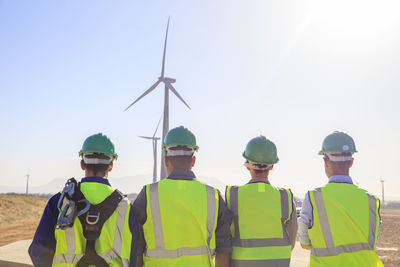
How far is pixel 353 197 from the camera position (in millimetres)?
3820

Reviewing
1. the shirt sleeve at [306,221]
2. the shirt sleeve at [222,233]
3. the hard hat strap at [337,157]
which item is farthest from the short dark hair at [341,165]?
the shirt sleeve at [222,233]

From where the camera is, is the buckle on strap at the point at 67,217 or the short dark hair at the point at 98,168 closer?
the buckle on strap at the point at 67,217

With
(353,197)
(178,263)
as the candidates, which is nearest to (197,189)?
(178,263)

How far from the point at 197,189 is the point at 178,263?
0.73m

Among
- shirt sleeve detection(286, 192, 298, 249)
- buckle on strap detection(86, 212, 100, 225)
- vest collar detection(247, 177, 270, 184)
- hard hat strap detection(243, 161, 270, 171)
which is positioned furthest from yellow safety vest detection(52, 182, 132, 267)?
shirt sleeve detection(286, 192, 298, 249)

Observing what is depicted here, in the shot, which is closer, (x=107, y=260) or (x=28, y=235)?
(x=107, y=260)

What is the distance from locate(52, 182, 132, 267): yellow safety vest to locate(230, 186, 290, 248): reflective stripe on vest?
3.87 feet

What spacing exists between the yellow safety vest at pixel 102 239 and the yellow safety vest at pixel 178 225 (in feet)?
0.91

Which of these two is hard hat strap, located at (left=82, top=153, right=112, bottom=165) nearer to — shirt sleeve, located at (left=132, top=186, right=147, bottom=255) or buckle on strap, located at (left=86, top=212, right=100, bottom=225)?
shirt sleeve, located at (left=132, top=186, right=147, bottom=255)

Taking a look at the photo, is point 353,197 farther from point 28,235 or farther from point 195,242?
point 28,235

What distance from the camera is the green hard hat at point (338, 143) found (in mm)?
4184

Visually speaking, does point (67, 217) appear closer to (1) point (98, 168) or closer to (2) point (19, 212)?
(1) point (98, 168)

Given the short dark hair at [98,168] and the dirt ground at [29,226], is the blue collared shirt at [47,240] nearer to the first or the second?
the short dark hair at [98,168]

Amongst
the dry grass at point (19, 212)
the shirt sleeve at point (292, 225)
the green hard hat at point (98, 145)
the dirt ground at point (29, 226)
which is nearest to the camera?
the green hard hat at point (98, 145)
